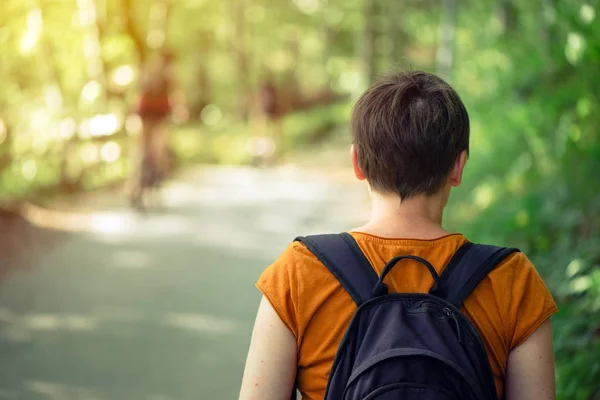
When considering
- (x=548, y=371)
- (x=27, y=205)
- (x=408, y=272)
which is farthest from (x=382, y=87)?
(x=27, y=205)

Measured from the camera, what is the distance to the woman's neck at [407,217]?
6.34 ft

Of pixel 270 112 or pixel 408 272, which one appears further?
pixel 270 112

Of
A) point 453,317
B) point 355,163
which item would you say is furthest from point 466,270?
point 355,163

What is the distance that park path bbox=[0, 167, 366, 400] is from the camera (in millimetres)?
5816

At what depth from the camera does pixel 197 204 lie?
14461 mm

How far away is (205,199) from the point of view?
15.3m

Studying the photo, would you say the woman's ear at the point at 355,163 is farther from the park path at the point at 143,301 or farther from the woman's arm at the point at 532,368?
the park path at the point at 143,301

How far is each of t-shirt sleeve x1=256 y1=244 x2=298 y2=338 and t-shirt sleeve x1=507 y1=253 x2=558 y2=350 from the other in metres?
0.46

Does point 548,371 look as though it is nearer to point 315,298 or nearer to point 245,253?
point 315,298

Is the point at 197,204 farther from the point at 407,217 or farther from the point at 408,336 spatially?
the point at 408,336

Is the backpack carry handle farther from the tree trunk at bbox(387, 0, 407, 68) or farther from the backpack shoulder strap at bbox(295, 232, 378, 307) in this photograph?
the tree trunk at bbox(387, 0, 407, 68)

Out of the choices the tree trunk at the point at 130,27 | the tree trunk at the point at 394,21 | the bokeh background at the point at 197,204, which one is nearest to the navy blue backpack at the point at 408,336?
the bokeh background at the point at 197,204

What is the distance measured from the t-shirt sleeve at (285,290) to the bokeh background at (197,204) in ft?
2.35

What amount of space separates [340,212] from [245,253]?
3945 millimetres
